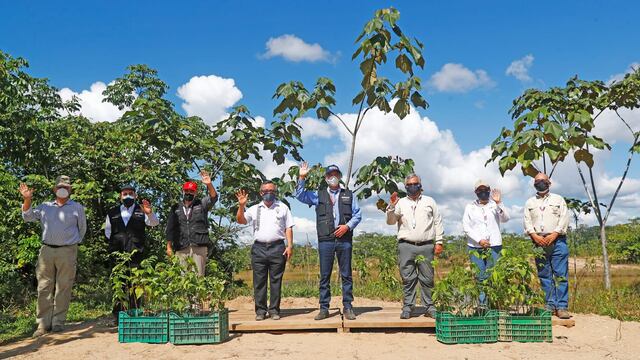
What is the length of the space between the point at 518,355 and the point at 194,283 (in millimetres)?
3332

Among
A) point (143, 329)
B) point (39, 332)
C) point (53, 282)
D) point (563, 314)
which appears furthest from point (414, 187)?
point (39, 332)

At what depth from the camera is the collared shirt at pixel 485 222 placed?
5.85 metres

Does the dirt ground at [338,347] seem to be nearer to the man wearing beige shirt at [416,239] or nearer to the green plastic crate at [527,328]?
the green plastic crate at [527,328]

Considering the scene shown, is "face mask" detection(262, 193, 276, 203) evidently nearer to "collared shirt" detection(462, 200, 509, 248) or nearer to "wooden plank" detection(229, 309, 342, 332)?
"wooden plank" detection(229, 309, 342, 332)

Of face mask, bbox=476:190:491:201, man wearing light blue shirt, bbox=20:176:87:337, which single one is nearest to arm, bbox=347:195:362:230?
face mask, bbox=476:190:491:201

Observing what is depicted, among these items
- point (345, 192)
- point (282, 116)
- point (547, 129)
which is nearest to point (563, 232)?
point (547, 129)

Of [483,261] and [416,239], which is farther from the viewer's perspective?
[483,261]

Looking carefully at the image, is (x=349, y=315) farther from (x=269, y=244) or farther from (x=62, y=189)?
(x=62, y=189)

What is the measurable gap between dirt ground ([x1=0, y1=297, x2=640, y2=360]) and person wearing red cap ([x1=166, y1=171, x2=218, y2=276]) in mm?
1139

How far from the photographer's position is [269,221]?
18.9 ft

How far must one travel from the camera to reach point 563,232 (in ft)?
19.6

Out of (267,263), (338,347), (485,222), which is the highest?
(485,222)

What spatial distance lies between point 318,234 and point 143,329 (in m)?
2.14

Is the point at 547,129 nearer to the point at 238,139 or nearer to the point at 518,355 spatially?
the point at 518,355
